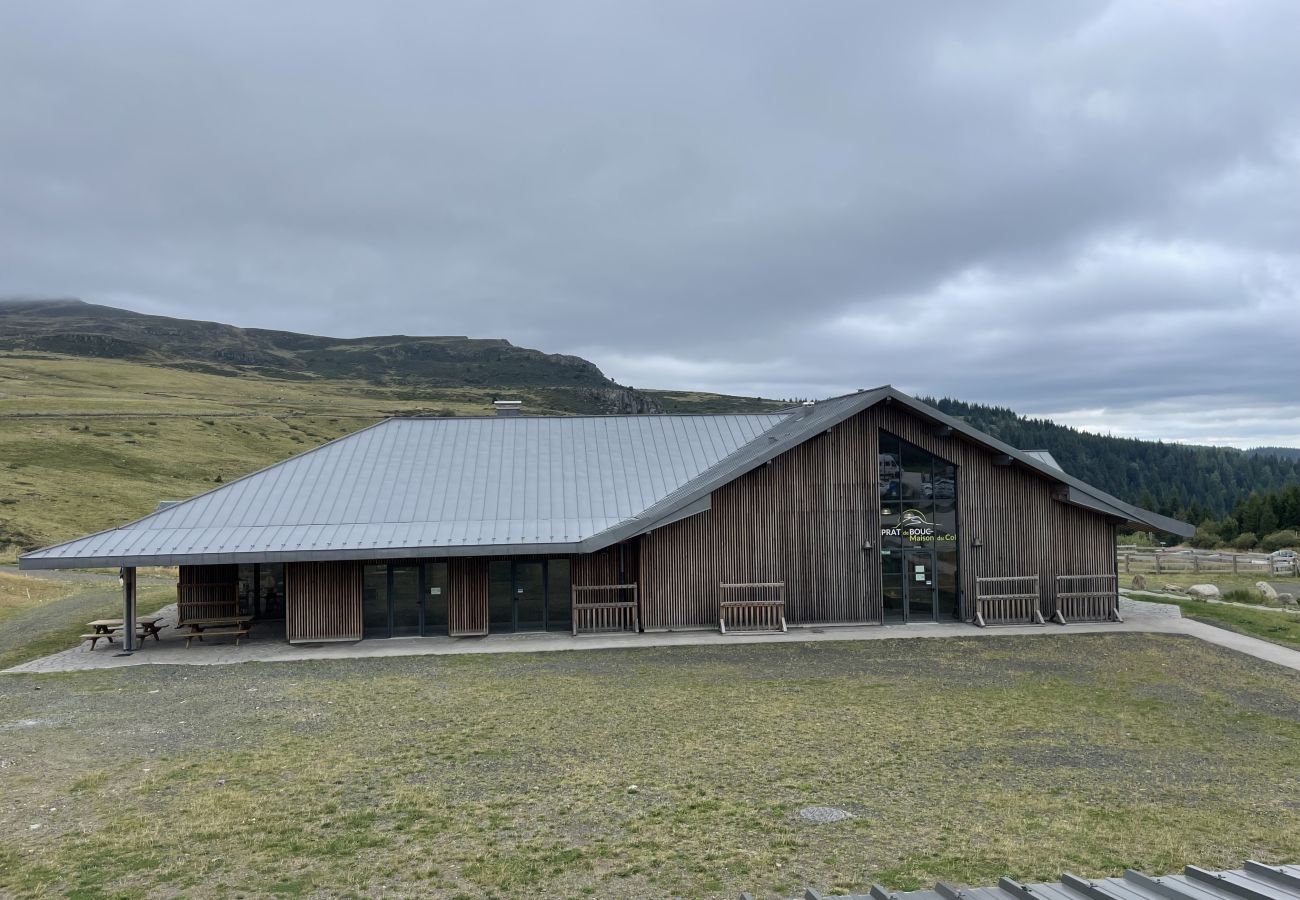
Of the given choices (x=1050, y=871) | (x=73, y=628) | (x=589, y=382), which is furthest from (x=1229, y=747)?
(x=589, y=382)

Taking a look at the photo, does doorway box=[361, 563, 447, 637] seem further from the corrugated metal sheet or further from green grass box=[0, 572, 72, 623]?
green grass box=[0, 572, 72, 623]

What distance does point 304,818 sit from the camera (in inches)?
327

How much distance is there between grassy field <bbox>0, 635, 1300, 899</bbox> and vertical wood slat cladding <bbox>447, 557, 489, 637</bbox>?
11.8ft

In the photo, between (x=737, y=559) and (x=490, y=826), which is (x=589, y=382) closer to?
(x=737, y=559)

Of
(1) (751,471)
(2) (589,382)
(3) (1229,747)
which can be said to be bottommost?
(3) (1229,747)

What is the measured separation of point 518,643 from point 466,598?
1974 mm

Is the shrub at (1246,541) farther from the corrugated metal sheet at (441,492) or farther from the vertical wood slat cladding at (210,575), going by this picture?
the vertical wood slat cladding at (210,575)

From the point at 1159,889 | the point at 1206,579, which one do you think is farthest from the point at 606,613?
the point at 1206,579

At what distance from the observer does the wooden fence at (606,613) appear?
65.2 feet

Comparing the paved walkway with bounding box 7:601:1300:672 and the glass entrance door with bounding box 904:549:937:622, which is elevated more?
the glass entrance door with bounding box 904:549:937:622

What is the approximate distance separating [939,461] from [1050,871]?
15327mm

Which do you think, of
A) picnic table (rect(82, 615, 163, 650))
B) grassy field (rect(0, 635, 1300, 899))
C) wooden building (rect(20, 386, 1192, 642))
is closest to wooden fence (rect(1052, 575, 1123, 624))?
wooden building (rect(20, 386, 1192, 642))

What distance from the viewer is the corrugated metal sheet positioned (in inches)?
721

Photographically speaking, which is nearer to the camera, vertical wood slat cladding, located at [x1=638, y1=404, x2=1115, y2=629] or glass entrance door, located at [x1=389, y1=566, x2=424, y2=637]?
glass entrance door, located at [x1=389, y1=566, x2=424, y2=637]
